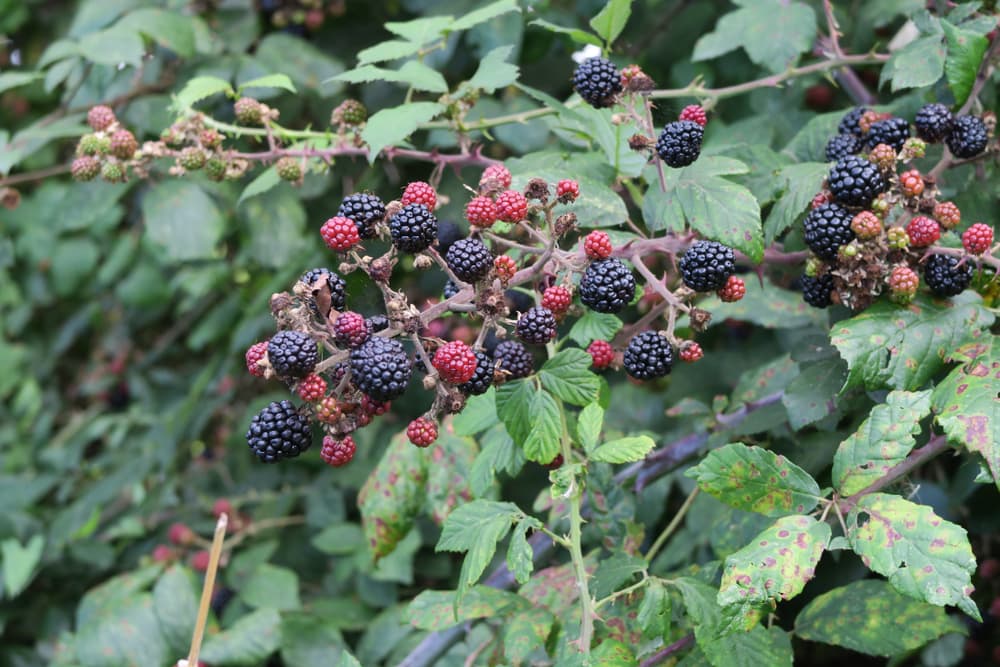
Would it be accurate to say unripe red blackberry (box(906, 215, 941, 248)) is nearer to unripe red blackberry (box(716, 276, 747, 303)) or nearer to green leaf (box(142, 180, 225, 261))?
unripe red blackberry (box(716, 276, 747, 303))

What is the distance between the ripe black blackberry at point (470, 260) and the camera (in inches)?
56.8

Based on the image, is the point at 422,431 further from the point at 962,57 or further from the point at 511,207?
the point at 962,57

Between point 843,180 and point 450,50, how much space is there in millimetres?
1593

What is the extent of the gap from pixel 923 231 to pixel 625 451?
0.61 meters

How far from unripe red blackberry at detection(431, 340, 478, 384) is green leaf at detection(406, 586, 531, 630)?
1.67 ft

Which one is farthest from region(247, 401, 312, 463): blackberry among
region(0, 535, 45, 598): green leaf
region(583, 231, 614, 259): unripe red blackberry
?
region(0, 535, 45, 598): green leaf

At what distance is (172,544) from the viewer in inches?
135

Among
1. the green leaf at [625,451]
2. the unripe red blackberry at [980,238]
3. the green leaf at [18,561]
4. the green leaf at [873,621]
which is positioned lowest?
the green leaf at [18,561]

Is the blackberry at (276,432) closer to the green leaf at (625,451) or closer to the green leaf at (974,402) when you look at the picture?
the green leaf at (625,451)

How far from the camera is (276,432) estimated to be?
1.39 m

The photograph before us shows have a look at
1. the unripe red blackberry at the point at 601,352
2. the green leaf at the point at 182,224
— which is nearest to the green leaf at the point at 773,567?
the unripe red blackberry at the point at 601,352

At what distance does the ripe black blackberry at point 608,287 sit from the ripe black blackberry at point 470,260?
17 cm

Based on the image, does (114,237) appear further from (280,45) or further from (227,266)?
(280,45)

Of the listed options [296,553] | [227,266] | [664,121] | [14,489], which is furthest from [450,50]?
[14,489]
